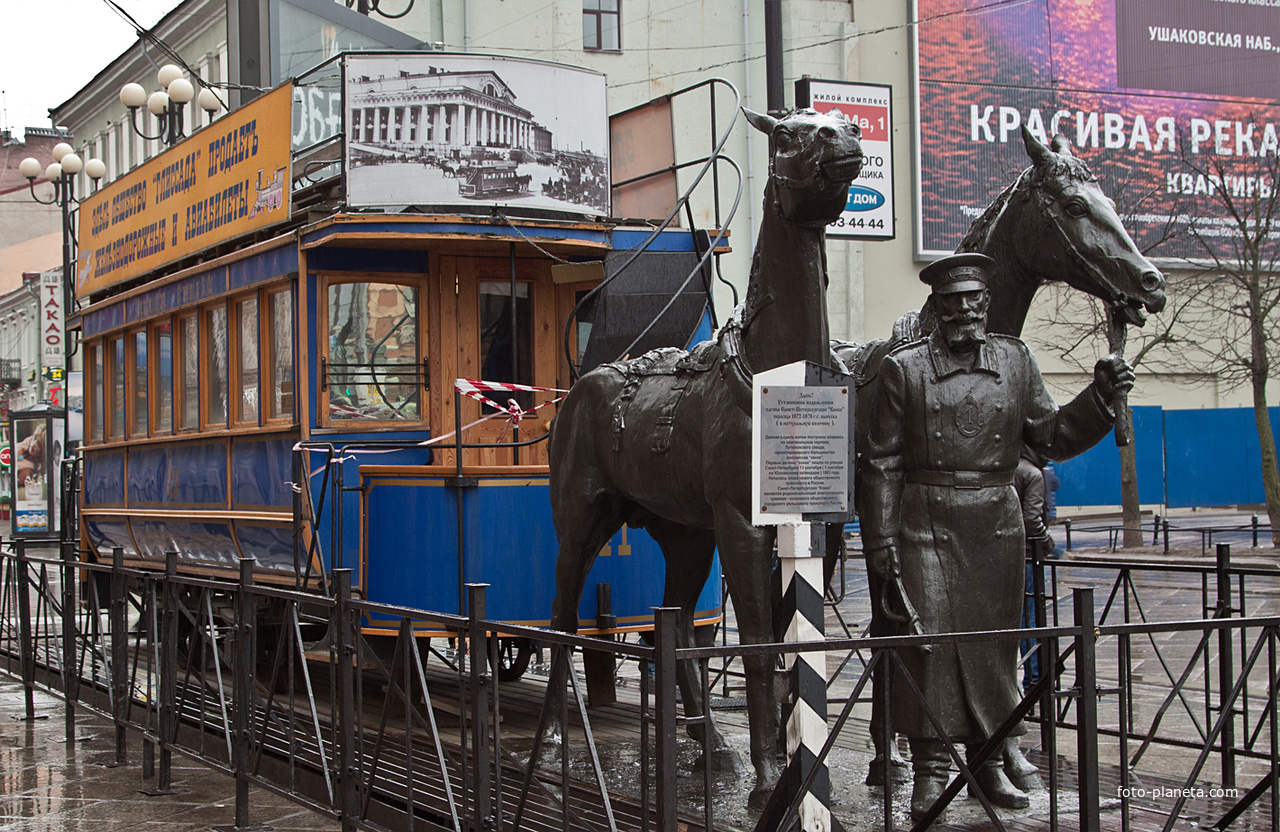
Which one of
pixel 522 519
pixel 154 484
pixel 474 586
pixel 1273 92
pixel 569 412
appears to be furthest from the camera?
pixel 1273 92

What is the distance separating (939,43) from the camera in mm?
Result: 30000

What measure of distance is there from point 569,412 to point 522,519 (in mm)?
913

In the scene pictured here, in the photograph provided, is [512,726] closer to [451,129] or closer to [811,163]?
[451,129]

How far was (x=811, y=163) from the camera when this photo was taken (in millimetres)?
5133

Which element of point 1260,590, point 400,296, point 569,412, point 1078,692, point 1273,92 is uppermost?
point 1273,92

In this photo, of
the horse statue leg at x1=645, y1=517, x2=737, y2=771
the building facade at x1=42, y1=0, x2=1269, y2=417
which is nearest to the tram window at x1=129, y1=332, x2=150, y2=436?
the horse statue leg at x1=645, y1=517, x2=737, y2=771

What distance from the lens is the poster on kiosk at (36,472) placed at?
30391 mm

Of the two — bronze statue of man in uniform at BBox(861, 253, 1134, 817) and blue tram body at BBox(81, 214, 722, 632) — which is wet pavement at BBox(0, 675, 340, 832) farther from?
bronze statue of man in uniform at BBox(861, 253, 1134, 817)

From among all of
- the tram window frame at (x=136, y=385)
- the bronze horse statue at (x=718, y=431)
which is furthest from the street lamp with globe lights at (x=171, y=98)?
the bronze horse statue at (x=718, y=431)

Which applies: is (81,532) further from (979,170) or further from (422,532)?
(979,170)

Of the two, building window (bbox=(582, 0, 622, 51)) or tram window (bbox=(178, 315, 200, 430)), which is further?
building window (bbox=(582, 0, 622, 51))

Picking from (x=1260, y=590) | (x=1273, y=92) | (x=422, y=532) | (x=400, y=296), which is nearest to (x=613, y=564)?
(x=422, y=532)

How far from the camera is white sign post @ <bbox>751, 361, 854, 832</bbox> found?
179 inches

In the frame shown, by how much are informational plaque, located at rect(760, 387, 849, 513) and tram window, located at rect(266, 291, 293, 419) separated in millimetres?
5092
